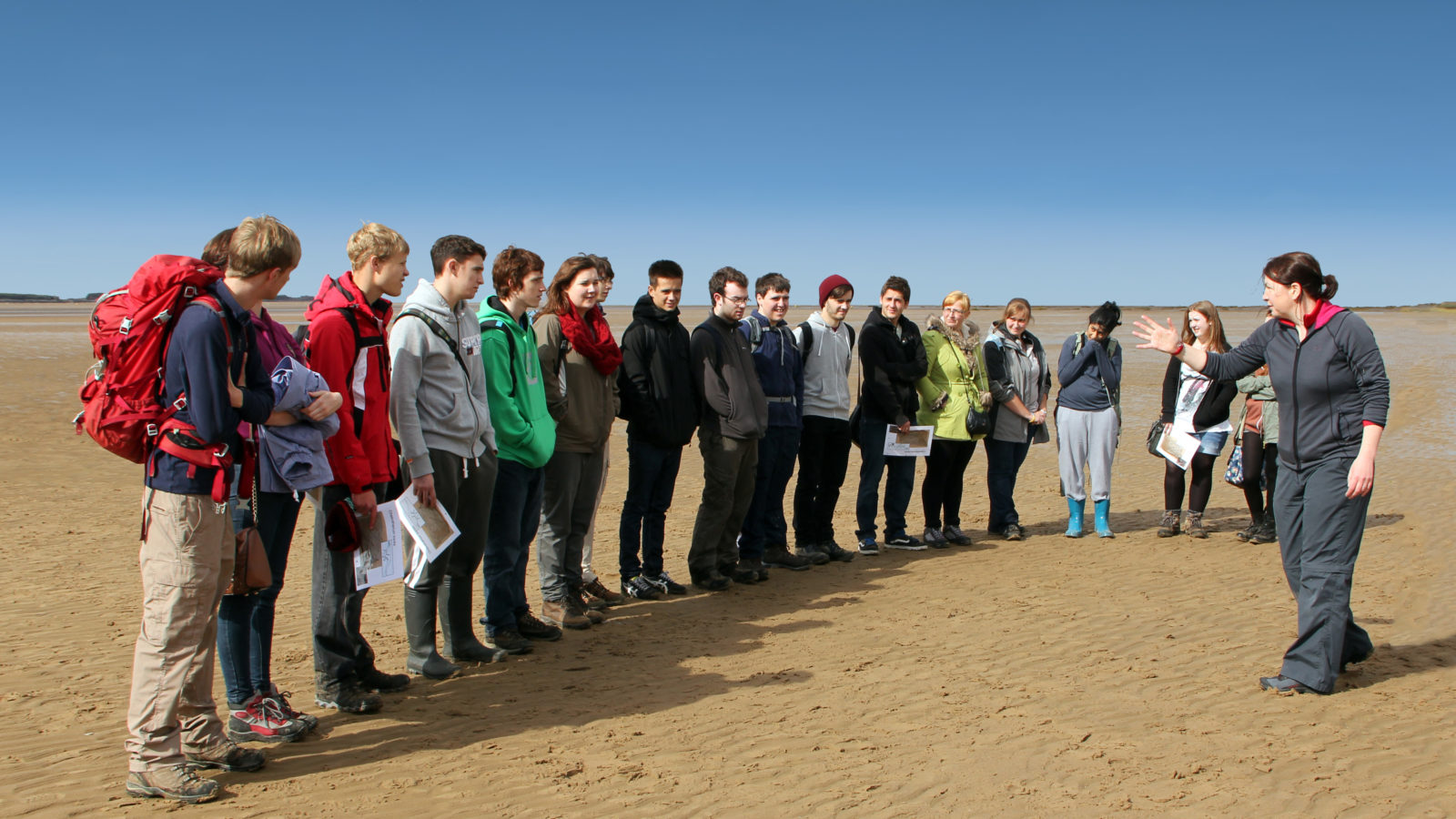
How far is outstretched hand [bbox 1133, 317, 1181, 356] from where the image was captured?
560cm

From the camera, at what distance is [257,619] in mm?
4426

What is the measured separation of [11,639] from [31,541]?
320 centimetres

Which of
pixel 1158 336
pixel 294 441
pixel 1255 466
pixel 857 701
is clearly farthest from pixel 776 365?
pixel 1255 466

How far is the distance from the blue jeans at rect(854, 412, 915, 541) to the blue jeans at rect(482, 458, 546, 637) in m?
3.51

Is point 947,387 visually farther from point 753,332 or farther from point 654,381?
point 654,381

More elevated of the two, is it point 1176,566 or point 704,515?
point 704,515

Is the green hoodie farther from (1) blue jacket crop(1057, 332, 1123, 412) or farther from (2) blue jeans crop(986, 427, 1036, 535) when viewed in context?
(1) blue jacket crop(1057, 332, 1123, 412)

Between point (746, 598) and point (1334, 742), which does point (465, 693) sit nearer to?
point (746, 598)

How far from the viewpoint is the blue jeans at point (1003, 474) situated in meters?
9.48

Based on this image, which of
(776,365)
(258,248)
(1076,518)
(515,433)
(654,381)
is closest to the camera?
(258,248)

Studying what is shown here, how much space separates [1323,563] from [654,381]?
13.4 ft

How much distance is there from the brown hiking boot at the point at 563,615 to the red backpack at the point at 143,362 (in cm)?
304

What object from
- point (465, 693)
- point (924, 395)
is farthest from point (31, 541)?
point (924, 395)

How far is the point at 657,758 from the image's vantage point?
14.5ft
